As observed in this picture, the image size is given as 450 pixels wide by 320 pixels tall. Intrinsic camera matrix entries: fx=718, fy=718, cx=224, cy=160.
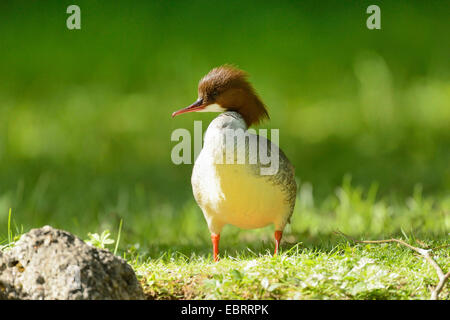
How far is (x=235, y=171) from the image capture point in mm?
4805

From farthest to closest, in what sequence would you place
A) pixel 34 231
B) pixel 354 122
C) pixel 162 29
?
1. pixel 162 29
2. pixel 354 122
3. pixel 34 231

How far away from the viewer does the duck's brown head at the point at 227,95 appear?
17.1ft

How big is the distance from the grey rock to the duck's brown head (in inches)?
64.4

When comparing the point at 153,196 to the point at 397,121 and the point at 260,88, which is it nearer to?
the point at 260,88

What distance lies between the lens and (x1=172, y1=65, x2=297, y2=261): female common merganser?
4828 mm

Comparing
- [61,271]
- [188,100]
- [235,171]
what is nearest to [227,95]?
[235,171]

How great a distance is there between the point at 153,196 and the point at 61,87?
2.93 metres

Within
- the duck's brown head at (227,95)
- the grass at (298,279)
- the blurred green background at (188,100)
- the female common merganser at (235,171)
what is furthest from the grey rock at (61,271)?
the blurred green background at (188,100)

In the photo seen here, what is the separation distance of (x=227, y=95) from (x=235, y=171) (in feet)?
2.31

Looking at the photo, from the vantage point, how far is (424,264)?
430 cm

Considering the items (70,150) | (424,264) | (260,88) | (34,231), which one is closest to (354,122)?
(260,88)

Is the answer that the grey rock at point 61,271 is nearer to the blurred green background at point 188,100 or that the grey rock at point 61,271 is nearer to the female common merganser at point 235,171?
the female common merganser at point 235,171

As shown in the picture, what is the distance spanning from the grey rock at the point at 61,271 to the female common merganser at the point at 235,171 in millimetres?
1232

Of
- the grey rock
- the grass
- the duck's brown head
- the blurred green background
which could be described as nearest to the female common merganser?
the duck's brown head
